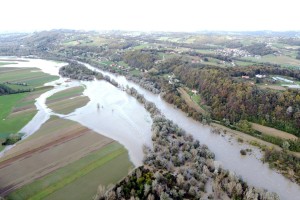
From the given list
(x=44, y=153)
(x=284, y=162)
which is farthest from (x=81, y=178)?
(x=284, y=162)

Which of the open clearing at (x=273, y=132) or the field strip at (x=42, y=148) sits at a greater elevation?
the field strip at (x=42, y=148)

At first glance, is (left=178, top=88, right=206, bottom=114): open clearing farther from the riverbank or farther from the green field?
the green field

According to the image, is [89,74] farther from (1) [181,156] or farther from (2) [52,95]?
(1) [181,156]

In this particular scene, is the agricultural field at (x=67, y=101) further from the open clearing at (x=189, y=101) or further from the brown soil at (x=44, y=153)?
the open clearing at (x=189, y=101)

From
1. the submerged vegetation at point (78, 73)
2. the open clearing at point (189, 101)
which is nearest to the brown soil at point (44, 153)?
the open clearing at point (189, 101)

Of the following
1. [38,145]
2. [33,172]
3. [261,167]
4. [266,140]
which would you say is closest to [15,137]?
[38,145]

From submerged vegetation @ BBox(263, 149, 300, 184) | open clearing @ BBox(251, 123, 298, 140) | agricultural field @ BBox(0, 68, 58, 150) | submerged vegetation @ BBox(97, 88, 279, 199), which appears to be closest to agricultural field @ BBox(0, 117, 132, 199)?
submerged vegetation @ BBox(97, 88, 279, 199)
